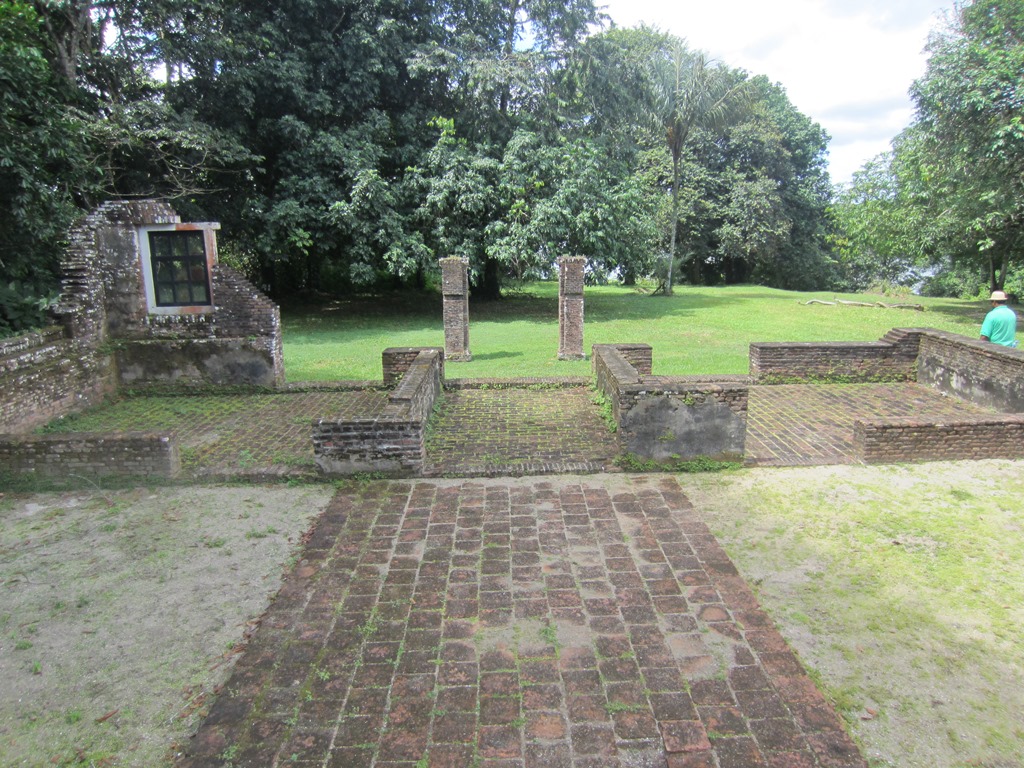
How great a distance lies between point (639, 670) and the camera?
3648 millimetres

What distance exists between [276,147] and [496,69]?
646 centimetres

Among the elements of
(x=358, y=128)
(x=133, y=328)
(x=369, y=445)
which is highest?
(x=358, y=128)

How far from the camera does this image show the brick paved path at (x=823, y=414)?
7.12m

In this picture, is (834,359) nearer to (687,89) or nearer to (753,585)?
(753,585)

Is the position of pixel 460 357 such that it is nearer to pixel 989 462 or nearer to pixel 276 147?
pixel 989 462

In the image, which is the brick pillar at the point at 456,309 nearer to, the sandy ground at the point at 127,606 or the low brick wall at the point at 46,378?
the low brick wall at the point at 46,378

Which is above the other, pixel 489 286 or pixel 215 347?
pixel 489 286

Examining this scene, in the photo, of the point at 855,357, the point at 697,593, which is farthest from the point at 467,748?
the point at 855,357

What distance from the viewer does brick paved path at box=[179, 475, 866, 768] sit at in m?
3.14

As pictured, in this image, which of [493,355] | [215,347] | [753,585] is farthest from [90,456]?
[493,355]

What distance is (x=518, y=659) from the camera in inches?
148

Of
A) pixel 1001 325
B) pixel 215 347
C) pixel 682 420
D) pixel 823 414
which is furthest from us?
pixel 215 347

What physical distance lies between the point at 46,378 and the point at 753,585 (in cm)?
882

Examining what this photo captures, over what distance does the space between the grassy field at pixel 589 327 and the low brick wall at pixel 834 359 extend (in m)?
1.17
